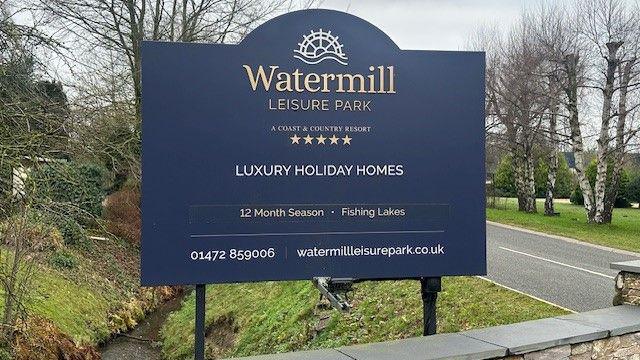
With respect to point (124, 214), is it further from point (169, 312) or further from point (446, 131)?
point (446, 131)

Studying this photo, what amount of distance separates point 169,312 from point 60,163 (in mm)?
10117

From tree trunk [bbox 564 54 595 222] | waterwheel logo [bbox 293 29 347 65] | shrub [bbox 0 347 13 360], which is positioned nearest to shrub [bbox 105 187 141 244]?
shrub [bbox 0 347 13 360]

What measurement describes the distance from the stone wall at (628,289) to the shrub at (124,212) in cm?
1584

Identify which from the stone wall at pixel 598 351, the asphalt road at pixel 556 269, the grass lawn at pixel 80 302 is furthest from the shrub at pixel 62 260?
the stone wall at pixel 598 351

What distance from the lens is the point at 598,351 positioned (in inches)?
176

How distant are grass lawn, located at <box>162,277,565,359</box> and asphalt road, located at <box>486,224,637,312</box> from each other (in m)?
0.68

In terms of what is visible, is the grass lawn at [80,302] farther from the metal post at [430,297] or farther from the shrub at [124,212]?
the metal post at [430,297]

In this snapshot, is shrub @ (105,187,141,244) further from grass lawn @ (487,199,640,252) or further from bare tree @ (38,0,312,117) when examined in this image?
grass lawn @ (487,199,640,252)

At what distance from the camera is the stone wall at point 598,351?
413 centimetres

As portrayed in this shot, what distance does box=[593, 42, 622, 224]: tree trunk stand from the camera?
22641 millimetres

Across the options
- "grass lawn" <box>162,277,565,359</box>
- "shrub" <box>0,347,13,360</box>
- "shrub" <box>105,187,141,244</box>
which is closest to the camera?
"shrub" <box>0,347,13,360</box>

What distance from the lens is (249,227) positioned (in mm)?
3943

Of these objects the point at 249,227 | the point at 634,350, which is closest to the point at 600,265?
the point at 634,350

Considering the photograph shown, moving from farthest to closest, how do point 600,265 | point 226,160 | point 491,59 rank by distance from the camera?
point 491,59 → point 600,265 → point 226,160
